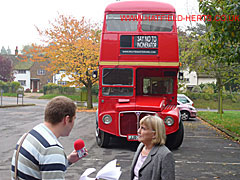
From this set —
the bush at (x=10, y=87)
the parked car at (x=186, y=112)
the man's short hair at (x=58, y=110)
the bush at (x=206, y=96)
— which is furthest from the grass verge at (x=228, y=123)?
the bush at (x=10, y=87)

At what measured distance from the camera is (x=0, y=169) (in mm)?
7680

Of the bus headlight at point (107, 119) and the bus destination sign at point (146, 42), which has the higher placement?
the bus destination sign at point (146, 42)

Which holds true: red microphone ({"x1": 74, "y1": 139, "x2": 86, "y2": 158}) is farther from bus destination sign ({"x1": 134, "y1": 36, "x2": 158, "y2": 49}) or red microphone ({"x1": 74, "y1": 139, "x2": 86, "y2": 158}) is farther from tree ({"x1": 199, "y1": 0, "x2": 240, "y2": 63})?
tree ({"x1": 199, "y1": 0, "x2": 240, "y2": 63})

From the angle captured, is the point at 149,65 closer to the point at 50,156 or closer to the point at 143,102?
the point at 143,102

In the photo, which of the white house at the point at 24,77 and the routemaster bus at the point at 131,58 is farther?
the white house at the point at 24,77

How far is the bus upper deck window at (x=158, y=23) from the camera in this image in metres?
11.0

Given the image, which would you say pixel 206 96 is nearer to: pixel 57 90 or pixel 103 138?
pixel 57 90

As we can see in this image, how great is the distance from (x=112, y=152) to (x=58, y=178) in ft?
26.2

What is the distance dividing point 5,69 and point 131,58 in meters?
63.3

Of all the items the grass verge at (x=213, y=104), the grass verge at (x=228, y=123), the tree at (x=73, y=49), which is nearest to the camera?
the grass verge at (x=228, y=123)

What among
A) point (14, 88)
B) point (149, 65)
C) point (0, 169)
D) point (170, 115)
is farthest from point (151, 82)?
point (14, 88)

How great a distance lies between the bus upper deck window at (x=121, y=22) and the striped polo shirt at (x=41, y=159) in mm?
9015

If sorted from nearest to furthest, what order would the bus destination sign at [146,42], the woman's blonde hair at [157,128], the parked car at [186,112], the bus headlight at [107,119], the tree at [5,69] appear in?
1. the woman's blonde hair at [157,128]
2. the bus headlight at [107,119]
3. the bus destination sign at [146,42]
4. the parked car at [186,112]
5. the tree at [5,69]

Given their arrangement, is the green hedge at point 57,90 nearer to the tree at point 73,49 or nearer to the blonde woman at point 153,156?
the tree at point 73,49
